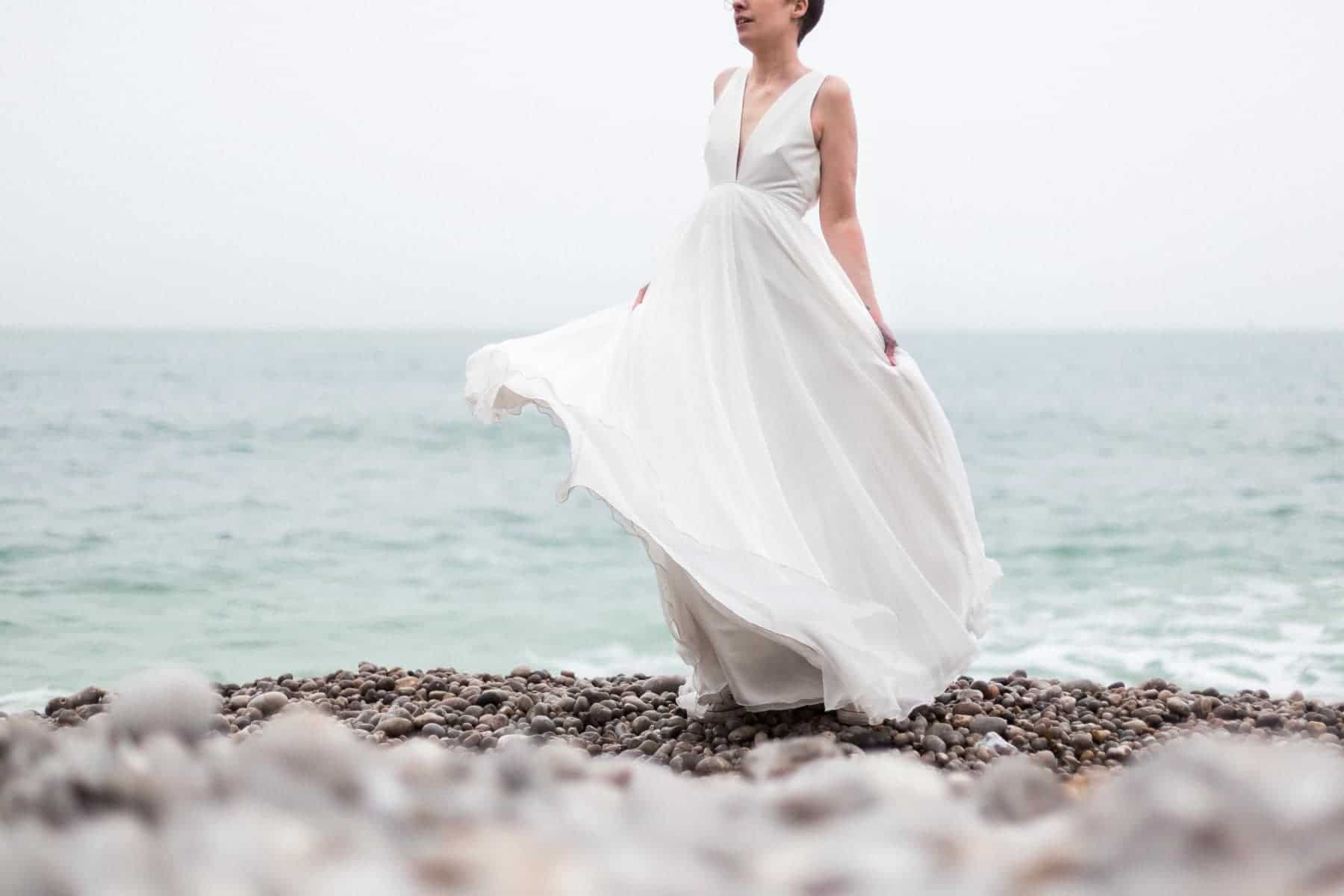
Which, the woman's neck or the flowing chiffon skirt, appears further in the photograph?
the woman's neck

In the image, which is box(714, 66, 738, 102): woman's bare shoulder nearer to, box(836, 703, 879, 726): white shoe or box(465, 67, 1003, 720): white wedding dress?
box(465, 67, 1003, 720): white wedding dress

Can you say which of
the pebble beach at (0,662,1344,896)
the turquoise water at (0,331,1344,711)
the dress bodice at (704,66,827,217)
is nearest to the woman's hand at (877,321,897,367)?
the dress bodice at (704,66,827,217)

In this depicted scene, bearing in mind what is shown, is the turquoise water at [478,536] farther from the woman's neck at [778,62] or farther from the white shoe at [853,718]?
the woman's neck at [778,62]

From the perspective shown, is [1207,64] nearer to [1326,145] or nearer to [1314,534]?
[1326,145]

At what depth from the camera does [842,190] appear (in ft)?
12.6

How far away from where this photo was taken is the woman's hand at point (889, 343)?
3811 millimetres

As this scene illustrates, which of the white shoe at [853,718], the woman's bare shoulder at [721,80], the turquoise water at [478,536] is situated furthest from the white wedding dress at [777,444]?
the turquoise water at [478,536]

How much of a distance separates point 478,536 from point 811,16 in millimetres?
9420

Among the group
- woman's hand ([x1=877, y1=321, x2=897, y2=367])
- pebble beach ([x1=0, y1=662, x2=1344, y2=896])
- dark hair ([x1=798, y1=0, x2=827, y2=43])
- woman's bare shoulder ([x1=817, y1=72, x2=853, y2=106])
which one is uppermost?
dark hair ([x1=798, y1=0, x2=827, y2=43])

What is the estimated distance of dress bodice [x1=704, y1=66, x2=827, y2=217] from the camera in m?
3.82

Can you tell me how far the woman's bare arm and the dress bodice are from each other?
4cm

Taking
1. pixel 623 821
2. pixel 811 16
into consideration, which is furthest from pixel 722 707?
pixel 623 821

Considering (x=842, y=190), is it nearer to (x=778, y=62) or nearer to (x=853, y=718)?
(x=778, y=62)

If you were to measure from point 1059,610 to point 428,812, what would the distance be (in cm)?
859
